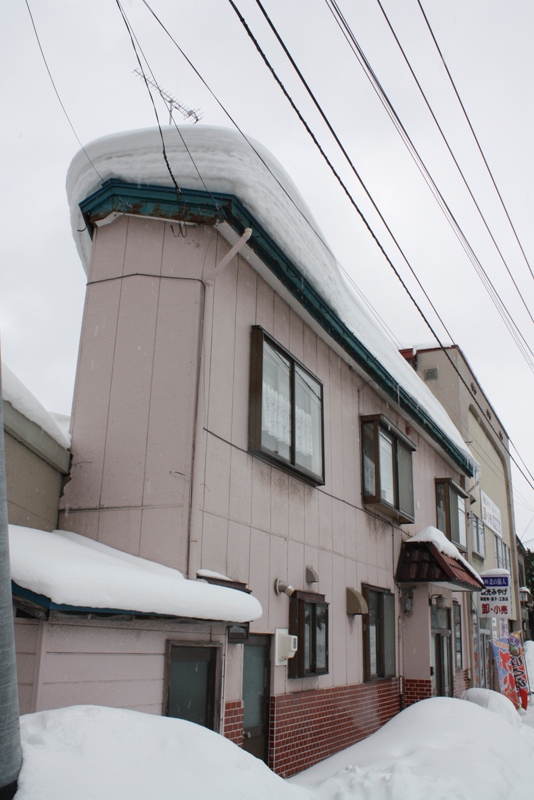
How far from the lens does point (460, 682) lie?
53.1 ft

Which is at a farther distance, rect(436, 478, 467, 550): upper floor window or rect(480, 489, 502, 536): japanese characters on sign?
rect(480, 489, 502, 536): japanese characters on sign

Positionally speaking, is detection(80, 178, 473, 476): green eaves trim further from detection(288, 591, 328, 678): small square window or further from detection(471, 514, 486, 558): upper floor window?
detection(471, 514, 486, 558): upper floor window

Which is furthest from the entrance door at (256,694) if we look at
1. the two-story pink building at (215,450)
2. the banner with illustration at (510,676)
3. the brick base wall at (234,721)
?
the banner with illustration at (510,676)

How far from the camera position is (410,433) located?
1495 cm

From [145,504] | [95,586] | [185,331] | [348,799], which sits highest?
[185,331]

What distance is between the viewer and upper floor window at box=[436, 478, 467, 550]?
16828mm

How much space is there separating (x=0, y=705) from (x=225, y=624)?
4136 mm

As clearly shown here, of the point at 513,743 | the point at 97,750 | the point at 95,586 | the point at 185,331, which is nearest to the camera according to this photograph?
the point at 97,750

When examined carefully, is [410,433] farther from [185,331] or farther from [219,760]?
[219,760]

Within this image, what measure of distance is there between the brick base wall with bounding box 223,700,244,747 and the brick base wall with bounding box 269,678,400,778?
35.6 inches

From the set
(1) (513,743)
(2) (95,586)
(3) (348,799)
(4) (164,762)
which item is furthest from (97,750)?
(1) (513,743)

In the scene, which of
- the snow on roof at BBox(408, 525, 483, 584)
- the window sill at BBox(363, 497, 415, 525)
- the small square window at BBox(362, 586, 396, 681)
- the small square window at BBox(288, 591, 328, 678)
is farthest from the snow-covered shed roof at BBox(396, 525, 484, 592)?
the small square window at BBox(288, 591, 328, 678)

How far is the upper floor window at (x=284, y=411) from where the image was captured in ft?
27.0

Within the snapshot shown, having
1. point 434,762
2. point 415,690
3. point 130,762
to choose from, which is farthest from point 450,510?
point 130,762
